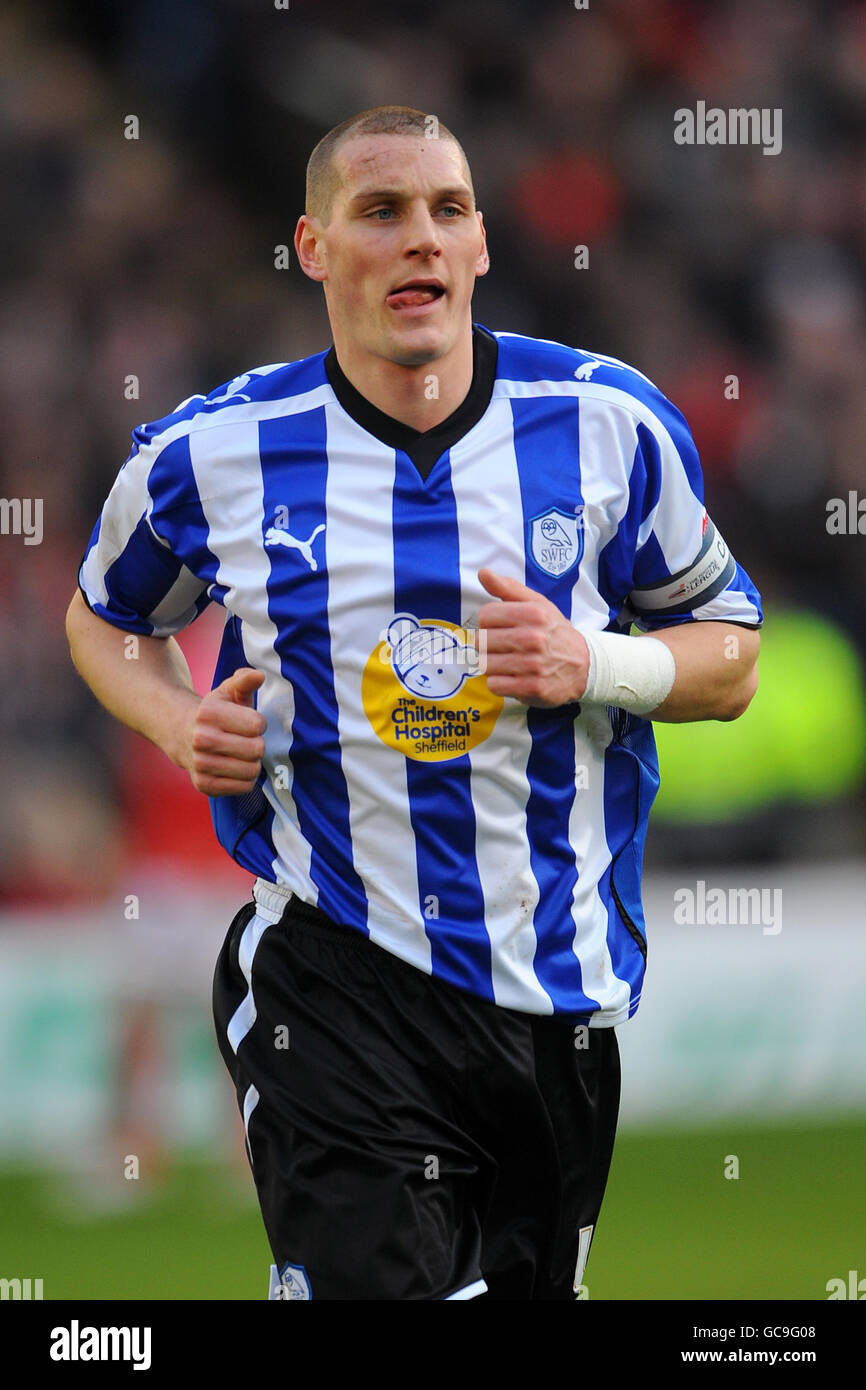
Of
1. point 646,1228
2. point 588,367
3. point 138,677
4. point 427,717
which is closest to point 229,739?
point 427,717

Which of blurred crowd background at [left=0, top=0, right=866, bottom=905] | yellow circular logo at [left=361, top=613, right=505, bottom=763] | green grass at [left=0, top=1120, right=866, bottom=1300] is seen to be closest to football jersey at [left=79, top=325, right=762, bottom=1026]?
yellow circular logo at [left=361, top=613, right=505, bottom=763]

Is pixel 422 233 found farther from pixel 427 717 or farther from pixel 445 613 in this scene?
pixel 427 717

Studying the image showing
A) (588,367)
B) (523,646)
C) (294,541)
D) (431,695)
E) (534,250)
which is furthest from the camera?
(534,250)

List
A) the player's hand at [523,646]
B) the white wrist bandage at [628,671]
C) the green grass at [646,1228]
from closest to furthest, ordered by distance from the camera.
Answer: the player's hand at [523,646] < the white wrist bandage at [628,671] < the green grass at [646,1228]

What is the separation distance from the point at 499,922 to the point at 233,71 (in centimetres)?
638

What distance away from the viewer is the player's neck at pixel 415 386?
3018 mm

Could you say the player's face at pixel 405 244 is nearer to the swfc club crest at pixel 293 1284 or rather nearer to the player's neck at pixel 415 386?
the player's neck at pixel 415 386

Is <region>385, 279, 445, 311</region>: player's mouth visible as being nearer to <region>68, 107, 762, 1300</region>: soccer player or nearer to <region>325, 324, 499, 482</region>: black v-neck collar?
<region>68, 107, 762, 1300</region>: soccer player

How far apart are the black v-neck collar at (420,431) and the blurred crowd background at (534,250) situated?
12.6 feet

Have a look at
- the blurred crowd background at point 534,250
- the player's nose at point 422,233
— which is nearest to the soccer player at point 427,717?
the player's nose at point 422,233

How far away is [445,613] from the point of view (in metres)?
2.90

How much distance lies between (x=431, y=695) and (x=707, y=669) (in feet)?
1.60

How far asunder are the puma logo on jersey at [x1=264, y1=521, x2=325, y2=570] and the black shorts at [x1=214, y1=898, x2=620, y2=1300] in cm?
55

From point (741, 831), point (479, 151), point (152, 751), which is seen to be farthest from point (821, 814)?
point (479, 151)
